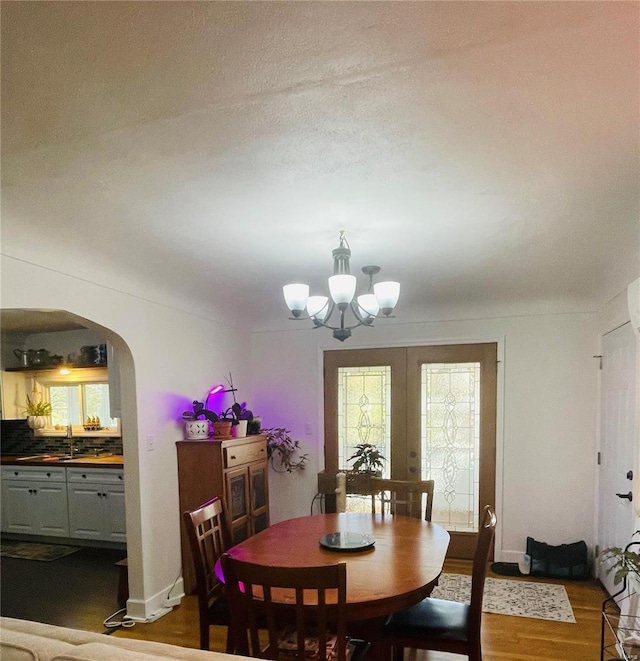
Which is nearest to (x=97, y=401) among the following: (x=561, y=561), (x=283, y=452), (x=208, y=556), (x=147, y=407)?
(x=283, y=452)

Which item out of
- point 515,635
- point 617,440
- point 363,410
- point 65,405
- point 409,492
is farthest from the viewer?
point 65,405

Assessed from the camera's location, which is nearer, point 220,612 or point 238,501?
point 220,612

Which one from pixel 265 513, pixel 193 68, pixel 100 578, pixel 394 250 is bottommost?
pixel 100 578

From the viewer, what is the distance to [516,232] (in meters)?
2.53

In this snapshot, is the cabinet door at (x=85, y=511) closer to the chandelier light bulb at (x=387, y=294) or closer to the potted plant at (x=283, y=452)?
the potted plant at (x=283, y=452)

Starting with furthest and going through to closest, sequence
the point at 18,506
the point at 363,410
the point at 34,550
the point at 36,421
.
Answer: the point at 36,421, the point at 18,506, the point at 34,550, the point at 363,410

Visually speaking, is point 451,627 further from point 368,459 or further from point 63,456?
point 63,456

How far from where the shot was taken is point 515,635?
3.00 meters

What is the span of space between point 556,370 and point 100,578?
4.23 meters

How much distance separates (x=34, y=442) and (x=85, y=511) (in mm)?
1464

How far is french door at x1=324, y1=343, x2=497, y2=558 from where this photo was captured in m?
4.35

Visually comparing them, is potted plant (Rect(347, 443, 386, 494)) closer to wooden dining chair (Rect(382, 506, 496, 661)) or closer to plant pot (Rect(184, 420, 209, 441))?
plant pot (Rect(184, 420, 209, 441))

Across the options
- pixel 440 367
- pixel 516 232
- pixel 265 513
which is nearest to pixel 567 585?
pixel 440 367

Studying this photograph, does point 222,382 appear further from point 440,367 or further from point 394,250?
point 394,250
